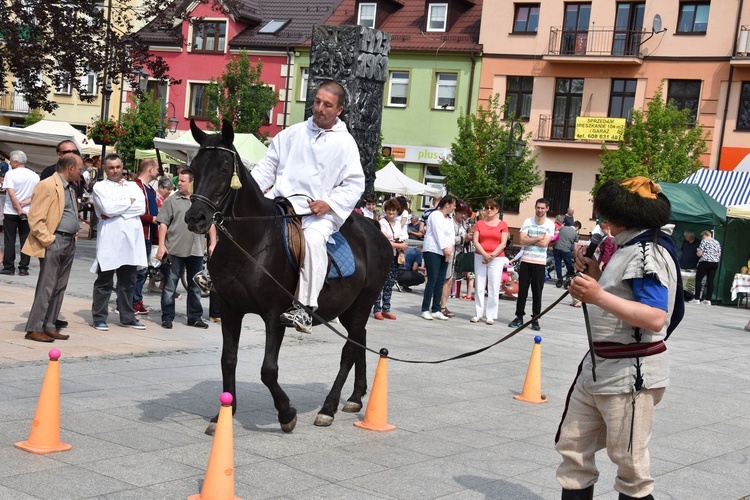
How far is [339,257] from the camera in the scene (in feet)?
25.1

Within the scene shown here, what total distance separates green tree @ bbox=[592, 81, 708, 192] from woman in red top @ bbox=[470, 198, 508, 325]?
69.2 feet

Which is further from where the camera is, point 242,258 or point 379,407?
point 379,407

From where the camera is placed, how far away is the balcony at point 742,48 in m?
38.5

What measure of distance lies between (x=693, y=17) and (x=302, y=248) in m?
36.9

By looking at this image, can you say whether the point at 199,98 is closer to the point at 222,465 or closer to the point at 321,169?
the point at 321,169

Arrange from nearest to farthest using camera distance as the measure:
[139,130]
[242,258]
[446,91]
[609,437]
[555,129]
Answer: [609,437] → [242,258] → [555,129] → [139,130] → [446,91]

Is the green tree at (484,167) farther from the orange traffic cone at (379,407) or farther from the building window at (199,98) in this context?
the orange traffic cone at (379,407)

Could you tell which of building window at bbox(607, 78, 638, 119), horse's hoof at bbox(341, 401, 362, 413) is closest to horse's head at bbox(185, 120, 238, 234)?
horse's hoof at bbox(341, 401, 362, 413)

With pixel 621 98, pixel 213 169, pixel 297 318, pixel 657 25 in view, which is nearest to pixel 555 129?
pixel 621 98

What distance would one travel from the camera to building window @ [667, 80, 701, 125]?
4022 centimetres

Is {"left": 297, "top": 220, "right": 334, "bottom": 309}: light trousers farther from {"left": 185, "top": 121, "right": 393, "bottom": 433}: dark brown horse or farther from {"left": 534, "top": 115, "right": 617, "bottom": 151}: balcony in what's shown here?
{"left": 534, "top": 115, "right": 617, "bottom": 151}: balcony

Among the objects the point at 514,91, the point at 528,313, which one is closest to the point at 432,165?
the point at 514,91

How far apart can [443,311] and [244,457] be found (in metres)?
10.3

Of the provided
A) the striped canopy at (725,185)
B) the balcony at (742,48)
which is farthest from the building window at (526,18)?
the striped canopy at (725,185)
